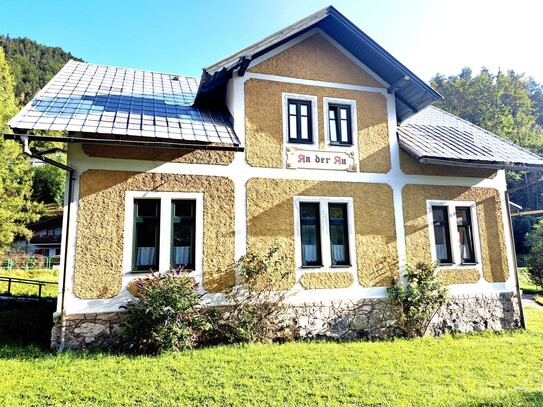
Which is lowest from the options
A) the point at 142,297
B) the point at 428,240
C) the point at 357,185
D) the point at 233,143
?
the point at 142,297

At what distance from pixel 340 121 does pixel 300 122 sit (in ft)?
4.00

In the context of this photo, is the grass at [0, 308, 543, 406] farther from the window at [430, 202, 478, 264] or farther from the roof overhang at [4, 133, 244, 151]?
the roof overhang at [4, 133, 244, 151]

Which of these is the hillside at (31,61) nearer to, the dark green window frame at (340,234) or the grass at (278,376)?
the dark green window frame at (340,234)

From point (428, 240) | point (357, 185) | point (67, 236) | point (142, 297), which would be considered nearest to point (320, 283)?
point (357, 185)

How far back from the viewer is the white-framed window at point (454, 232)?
1068 cm

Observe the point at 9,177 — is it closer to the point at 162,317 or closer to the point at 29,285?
the point at 29,285

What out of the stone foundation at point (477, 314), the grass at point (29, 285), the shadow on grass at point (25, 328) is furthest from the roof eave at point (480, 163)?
the grass at point (29, 285)

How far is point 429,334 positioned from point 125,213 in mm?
8332

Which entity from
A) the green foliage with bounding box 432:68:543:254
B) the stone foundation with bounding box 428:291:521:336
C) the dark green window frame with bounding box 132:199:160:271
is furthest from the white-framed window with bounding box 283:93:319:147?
the green foliage with bounding box 432:68:543:254

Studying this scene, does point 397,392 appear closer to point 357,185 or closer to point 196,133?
point 357,185

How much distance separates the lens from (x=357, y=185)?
10156 mm

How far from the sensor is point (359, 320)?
9.48 metres

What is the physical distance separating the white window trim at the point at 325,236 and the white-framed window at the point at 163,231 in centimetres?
244

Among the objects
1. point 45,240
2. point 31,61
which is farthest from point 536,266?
point 31,61
